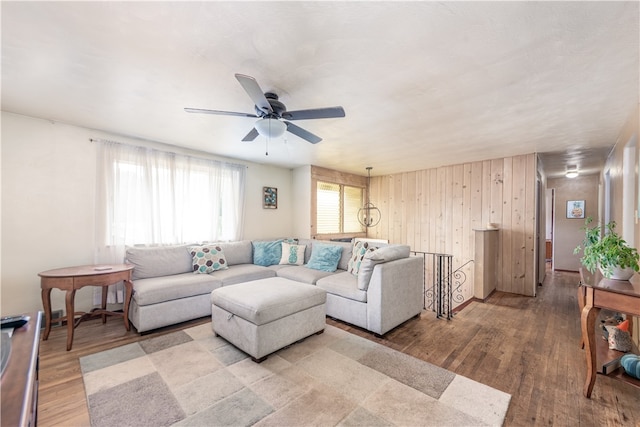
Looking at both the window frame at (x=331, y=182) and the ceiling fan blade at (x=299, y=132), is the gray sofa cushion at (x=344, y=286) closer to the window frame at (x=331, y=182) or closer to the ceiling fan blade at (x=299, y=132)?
the ceiling fan blade at (x=299, y=132)

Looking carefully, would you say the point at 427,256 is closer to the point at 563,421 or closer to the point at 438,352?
the point at 438,352

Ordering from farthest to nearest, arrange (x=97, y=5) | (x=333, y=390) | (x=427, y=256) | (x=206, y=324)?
(x=427, y=256) < (x=206, y=324) < (x=333, y=390) < (x=97, y=5)

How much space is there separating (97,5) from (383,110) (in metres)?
2.21

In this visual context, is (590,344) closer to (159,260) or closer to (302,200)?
(159,260)

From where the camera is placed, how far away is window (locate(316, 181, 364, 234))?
18.6ft

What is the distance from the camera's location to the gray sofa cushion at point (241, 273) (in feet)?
11.7

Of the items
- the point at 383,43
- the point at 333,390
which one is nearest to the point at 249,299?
the point at 333,390

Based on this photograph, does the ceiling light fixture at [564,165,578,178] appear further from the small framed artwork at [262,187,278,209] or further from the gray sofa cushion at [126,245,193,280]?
the gray sofa cushion at [126,245,193,280]

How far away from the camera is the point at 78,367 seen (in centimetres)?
223

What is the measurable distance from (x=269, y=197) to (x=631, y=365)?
4984 millimetres

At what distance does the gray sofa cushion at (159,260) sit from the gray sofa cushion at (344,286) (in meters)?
1.91

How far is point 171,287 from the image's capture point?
10.0ft

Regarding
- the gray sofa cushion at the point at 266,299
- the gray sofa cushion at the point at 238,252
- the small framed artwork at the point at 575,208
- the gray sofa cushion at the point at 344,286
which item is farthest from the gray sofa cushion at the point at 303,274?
the small framed artwork at the point at 575,208

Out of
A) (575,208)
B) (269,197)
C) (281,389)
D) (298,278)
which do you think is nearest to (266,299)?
(281,389)
